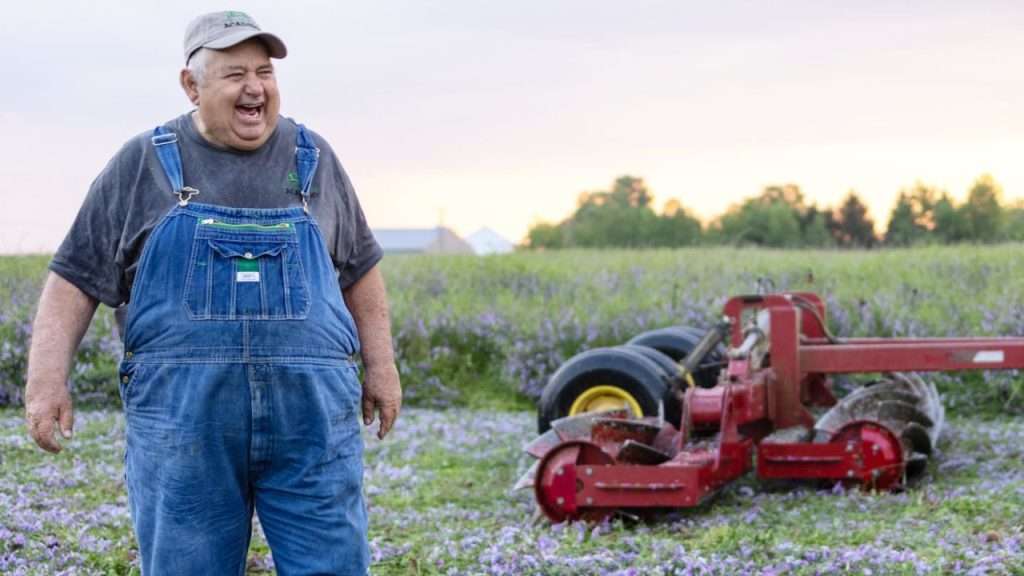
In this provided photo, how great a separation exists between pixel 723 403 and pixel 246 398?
14.0 ft

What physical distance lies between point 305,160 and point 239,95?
0.26 m

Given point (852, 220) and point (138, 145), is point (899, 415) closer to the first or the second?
point (138, 145)

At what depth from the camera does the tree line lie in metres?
45.7

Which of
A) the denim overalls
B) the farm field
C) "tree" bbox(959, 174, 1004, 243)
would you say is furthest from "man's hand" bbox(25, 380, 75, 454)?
"tree" bbox(959, 174, 1004, 243)

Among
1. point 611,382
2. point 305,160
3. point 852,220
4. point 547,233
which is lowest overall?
point 611,382

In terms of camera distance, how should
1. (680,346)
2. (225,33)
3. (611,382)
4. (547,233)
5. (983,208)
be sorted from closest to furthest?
(225,33) < (611,382) < (680,346) < (983,208) < (547,233)

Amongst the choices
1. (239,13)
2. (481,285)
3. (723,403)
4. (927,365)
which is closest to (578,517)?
(723,403)

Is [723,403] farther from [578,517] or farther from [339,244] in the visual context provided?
[339,244]

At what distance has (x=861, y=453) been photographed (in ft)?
26.1

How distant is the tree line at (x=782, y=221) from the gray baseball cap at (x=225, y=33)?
35.1 meters

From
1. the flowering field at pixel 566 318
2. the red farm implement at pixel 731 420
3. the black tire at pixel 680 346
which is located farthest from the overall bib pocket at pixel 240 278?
the flowering field at pixel 566 318

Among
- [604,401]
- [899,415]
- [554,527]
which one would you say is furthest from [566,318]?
[554,527]

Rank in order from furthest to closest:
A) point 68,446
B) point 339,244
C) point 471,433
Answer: point 471,433 → point 68,446 → point 339,244

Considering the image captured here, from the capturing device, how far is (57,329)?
382 centimetres
